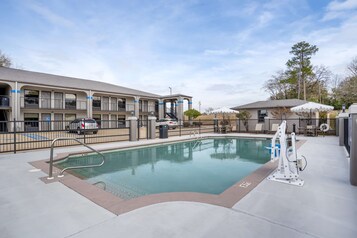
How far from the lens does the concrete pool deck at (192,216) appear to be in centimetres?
229

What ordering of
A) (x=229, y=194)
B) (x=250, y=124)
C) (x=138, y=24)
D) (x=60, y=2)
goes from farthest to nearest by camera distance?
(x=250, y=124) < (x=138, y=24) < (x=60, y=2) < (x=229, y=194)

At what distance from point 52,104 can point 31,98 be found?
5.78 ft

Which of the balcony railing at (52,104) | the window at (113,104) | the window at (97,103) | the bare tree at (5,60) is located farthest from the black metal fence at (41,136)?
the bare tree at (5,60)

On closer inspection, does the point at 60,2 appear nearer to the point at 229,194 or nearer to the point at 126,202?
the point at 126,202

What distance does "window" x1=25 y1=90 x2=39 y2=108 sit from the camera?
58.2ft

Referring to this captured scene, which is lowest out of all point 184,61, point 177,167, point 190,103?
point 177,167

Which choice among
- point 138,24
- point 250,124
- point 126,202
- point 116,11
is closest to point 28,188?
point 126,202

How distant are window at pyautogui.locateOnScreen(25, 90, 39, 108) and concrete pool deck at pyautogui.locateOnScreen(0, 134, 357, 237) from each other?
57.5 feet

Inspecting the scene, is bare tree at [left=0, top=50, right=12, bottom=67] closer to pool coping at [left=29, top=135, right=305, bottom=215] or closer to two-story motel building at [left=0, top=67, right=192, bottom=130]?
two-story motel building at [left=0, top=67, right=192, bottom=130]

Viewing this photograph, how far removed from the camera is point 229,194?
346 centimetres

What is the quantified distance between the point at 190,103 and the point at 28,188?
967 inches

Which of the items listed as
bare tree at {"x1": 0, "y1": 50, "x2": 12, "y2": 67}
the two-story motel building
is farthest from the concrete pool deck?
bare tree at {"x1": 0, "y1": 50, "x2": 12, "y2": 67}

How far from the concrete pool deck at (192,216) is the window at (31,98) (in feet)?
57.5

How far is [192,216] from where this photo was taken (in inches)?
105
